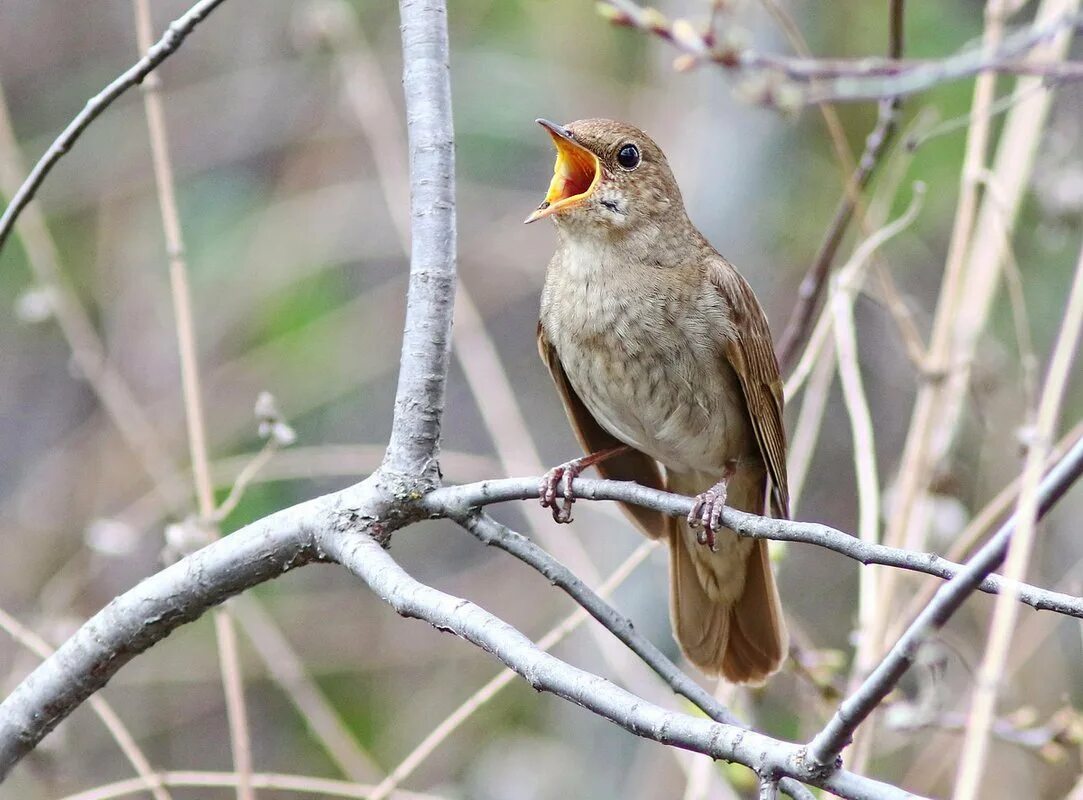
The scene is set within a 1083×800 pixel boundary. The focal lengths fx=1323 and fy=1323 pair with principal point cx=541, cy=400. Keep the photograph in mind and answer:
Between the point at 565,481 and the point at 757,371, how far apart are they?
894mm

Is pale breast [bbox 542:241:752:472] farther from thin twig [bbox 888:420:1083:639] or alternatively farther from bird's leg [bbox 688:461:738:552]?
thin twig [bbox 888:420:1083:639]

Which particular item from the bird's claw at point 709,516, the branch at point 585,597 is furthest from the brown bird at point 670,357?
the branch at point 585,597

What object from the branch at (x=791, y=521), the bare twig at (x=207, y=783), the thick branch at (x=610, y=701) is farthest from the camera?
the bare twig at (x=207, y=783)

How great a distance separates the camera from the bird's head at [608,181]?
3.51 metres

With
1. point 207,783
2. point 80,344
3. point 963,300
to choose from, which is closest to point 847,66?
point 963,300

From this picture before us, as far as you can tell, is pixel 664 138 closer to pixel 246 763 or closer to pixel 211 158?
pixel 211 158

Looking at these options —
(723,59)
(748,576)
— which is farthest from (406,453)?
(748,576)

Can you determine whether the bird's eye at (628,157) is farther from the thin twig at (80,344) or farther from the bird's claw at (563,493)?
the thin twig at (80,344)

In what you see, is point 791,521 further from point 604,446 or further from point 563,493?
point 604,446

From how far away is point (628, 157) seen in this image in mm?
3652

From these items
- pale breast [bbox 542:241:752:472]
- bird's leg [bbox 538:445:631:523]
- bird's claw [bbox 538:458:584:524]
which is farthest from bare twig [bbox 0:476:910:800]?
pale breast [bbox 542:241:752:472]

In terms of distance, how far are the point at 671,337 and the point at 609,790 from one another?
2.75m

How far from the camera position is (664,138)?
22.7 feet

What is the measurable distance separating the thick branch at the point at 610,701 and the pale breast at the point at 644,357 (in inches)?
58.5
